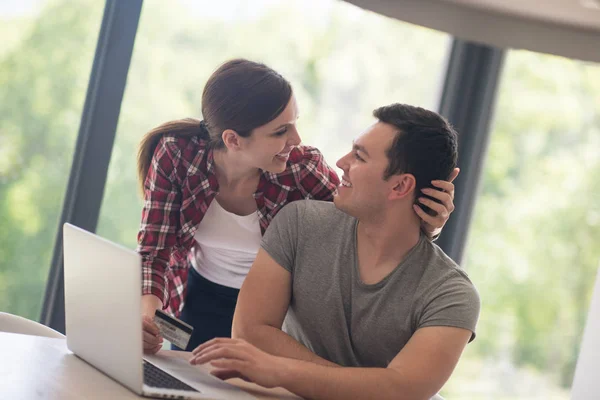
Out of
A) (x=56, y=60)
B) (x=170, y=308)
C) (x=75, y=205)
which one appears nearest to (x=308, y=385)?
(x=170, y=308)

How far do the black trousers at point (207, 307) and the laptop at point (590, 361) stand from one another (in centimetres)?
116

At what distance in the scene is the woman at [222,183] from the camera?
206cm

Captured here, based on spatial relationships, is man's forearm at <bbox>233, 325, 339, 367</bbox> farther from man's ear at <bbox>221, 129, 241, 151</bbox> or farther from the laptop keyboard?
man's ear at <bbox>221, 129, 241, 151</bbox>

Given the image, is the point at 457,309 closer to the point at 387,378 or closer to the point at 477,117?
the point at 387,378

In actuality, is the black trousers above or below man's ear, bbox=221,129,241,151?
below

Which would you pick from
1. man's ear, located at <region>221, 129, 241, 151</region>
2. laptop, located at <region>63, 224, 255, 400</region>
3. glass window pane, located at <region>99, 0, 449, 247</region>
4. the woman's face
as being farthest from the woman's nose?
glass window pane, located at <region>99, 0, 449, 247</region>

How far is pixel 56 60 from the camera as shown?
2.68 metres

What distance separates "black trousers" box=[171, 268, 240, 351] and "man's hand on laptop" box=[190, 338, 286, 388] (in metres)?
0.79

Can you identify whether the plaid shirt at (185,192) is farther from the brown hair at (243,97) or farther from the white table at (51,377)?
the white table at (51,377)

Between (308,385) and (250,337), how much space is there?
0.28 meters

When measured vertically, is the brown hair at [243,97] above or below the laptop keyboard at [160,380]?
above

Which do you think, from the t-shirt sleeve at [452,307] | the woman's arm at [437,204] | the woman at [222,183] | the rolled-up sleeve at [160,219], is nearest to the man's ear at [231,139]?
the woman at [222,183]

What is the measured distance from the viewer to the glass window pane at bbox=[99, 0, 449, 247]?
283cm

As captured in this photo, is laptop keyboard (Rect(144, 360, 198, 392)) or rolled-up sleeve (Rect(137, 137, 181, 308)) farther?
rolled-up sleeve (Rect(137, 137, 181, 308))
